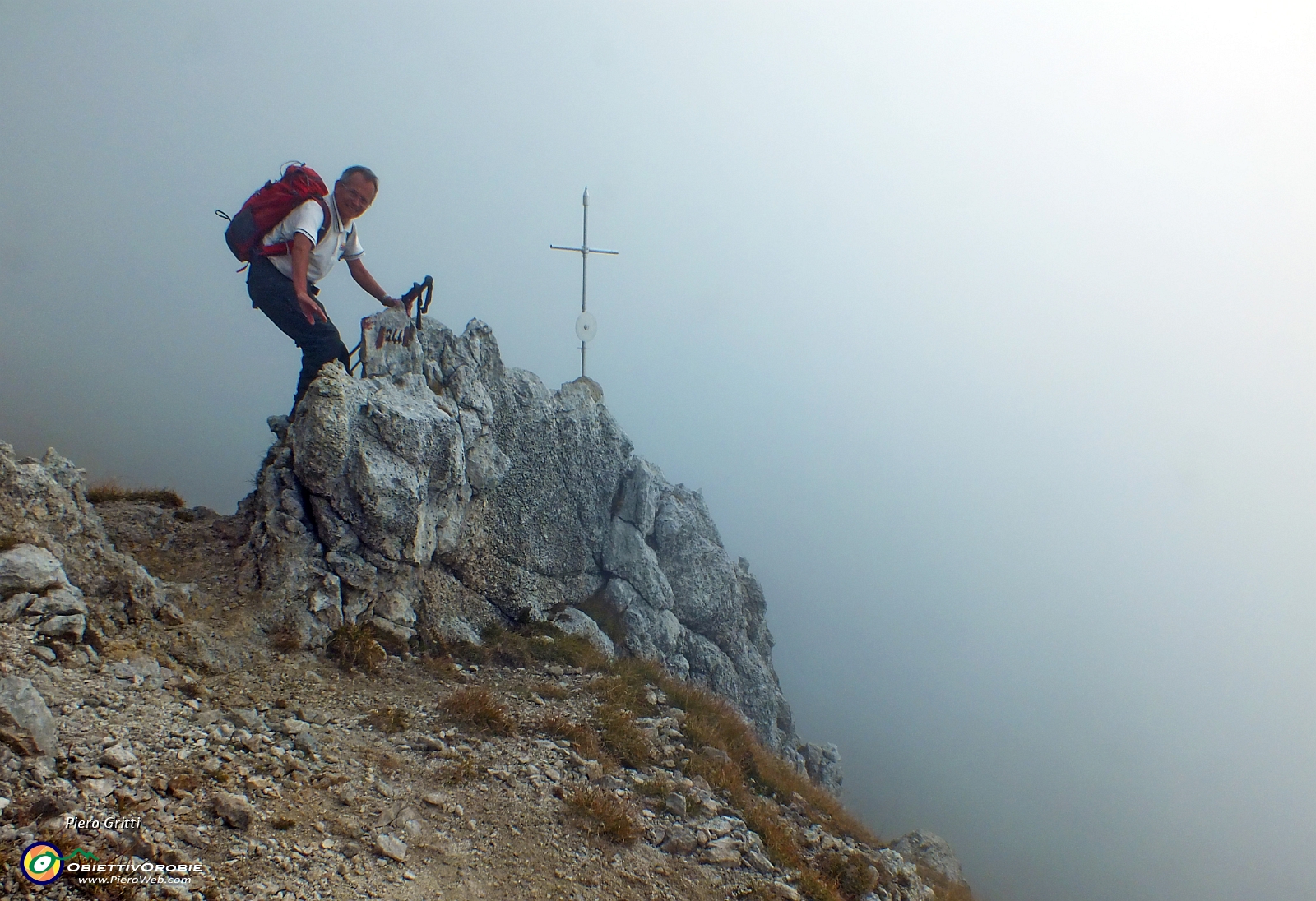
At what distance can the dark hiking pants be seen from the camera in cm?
970

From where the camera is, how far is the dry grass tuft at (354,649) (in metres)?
9.40

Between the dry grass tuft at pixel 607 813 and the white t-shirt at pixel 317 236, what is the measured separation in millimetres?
8255

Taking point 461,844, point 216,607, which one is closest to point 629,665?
point 461,844

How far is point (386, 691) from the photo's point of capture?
9.26 m

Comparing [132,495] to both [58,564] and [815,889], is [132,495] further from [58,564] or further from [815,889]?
[815,889]

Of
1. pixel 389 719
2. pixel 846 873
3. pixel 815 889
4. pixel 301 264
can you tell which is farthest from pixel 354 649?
pixel 846 873

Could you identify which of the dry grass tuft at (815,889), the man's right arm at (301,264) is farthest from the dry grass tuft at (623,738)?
the man's right arm at (301,264)

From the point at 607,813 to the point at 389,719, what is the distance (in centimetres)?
305

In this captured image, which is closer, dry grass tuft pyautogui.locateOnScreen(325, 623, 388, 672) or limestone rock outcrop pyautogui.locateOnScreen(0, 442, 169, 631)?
limestone rock outcrop pyautogui.locateOnScreen(0, 442, 169, 631)

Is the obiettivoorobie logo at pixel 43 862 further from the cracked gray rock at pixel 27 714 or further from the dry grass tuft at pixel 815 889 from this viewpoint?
the dry grass tuft at pixel 815 889

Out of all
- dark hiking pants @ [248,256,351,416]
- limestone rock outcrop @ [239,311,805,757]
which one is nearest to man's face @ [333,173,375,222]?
dark hiking pants @ [248,256,351,416]

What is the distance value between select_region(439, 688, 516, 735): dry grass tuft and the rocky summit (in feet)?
0.11

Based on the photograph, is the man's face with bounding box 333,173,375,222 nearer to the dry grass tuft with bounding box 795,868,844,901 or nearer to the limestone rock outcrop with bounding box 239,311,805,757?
the limestone rock outcrop with bounding box 239,311,805,757

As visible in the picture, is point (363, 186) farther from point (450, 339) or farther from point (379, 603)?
point (379, 603)
